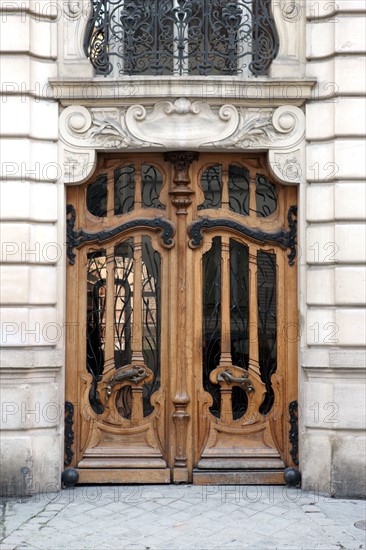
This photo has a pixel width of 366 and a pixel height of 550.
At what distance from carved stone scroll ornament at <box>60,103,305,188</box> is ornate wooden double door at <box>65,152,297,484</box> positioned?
0.26 metres

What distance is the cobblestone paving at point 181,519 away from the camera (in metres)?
6.04

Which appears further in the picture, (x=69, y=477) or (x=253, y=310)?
(x=253, y=310)

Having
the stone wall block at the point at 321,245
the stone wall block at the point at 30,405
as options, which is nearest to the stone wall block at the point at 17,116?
the stone wall block at the point at 30,405

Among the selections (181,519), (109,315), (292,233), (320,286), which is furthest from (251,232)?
(181,519)

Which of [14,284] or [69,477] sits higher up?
[14,284]

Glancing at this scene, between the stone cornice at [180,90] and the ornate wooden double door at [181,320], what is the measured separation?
63cm

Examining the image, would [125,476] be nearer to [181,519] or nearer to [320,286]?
[181,519]

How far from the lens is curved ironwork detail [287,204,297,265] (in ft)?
25.3

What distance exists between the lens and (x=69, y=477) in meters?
7.49

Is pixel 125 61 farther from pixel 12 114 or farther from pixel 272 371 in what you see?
pixel 272 371

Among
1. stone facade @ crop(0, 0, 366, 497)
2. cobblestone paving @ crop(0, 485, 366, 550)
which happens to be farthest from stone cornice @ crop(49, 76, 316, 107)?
cobblestone paving @ crop(0, 485, 366, 550)

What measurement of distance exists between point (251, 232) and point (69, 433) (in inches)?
112

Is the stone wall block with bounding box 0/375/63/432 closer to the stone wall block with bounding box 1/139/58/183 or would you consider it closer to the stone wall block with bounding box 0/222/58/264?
the stone wall block with bounding box 0/222/58/264

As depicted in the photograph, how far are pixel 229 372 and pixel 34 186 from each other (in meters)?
2.78
